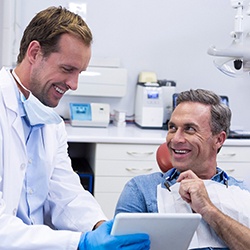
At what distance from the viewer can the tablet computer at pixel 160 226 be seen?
125 cm

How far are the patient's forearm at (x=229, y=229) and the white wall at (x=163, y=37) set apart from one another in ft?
7.35

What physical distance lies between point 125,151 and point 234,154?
0.76 m

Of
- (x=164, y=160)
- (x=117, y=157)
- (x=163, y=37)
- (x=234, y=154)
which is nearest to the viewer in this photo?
(x=164, y=160)

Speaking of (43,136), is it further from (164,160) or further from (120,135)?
(120,135)

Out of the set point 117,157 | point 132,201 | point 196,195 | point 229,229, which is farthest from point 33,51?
point 117,157

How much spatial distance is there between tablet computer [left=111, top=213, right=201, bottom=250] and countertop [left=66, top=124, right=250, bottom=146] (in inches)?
67.1

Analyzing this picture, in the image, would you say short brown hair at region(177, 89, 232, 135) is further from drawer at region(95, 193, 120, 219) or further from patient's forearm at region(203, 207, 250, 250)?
drawer at region(95, 193, 120, 219)

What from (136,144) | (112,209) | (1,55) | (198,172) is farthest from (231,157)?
(1,55)

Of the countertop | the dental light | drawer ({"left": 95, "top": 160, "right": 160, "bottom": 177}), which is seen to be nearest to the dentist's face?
the dental light

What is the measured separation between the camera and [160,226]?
4.27ft

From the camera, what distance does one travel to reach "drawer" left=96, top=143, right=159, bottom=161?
312cm

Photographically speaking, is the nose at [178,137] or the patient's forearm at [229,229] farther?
the nose at [178,137]

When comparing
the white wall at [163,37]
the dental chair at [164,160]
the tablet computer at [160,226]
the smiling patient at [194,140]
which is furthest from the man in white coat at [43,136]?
the white wall at [163,37]

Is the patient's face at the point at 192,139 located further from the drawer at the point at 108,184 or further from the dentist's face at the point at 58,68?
the drawer at the point at 108,184
